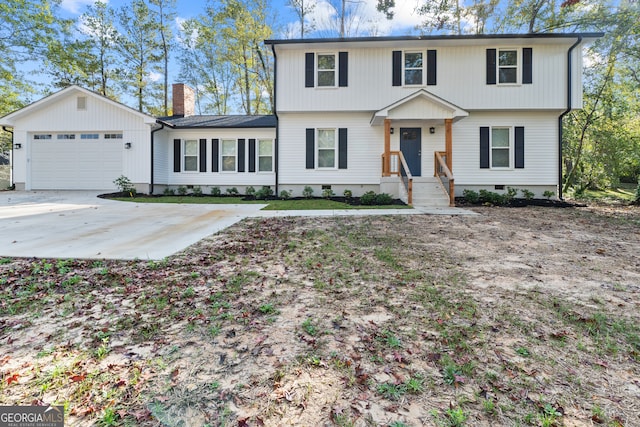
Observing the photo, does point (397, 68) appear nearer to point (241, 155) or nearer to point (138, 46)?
point (241, 155)

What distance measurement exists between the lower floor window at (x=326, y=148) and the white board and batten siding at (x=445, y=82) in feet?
3.15

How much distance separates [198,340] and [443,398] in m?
1.68

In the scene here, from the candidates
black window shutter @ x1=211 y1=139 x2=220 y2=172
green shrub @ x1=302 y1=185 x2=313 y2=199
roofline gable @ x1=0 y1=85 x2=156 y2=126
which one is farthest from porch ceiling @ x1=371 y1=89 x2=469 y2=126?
roofline gable @ x1=0 y1=85 x2=156 y2=126

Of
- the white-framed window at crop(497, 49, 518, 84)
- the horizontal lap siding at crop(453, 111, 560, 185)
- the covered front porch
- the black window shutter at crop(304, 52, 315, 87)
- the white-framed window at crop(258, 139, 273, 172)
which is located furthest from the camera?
the white-framed window at crop(258, 139, 273, 172)

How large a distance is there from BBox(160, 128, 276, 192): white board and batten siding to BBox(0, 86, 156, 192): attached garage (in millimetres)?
963

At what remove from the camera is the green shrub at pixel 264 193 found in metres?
13.1

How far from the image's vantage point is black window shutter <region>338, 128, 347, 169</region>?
43.8ft

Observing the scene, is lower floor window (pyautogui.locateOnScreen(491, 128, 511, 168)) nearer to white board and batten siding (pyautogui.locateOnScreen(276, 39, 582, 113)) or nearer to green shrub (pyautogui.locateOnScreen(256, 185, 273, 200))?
white board and batten siding (pyautogui.locateOnScreen(276, 39, 582, 113))

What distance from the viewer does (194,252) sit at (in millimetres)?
4965

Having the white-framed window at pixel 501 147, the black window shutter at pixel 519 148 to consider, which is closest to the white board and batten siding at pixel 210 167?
the white-framed window at pixel 501 147

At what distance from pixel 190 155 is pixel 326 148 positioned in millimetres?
6176

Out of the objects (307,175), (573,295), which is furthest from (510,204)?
(573,295)

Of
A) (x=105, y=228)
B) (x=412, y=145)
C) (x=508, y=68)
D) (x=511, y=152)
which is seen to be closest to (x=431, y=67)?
(x=508, y=68)

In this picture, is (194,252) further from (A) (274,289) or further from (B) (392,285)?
(B) (392,285)
